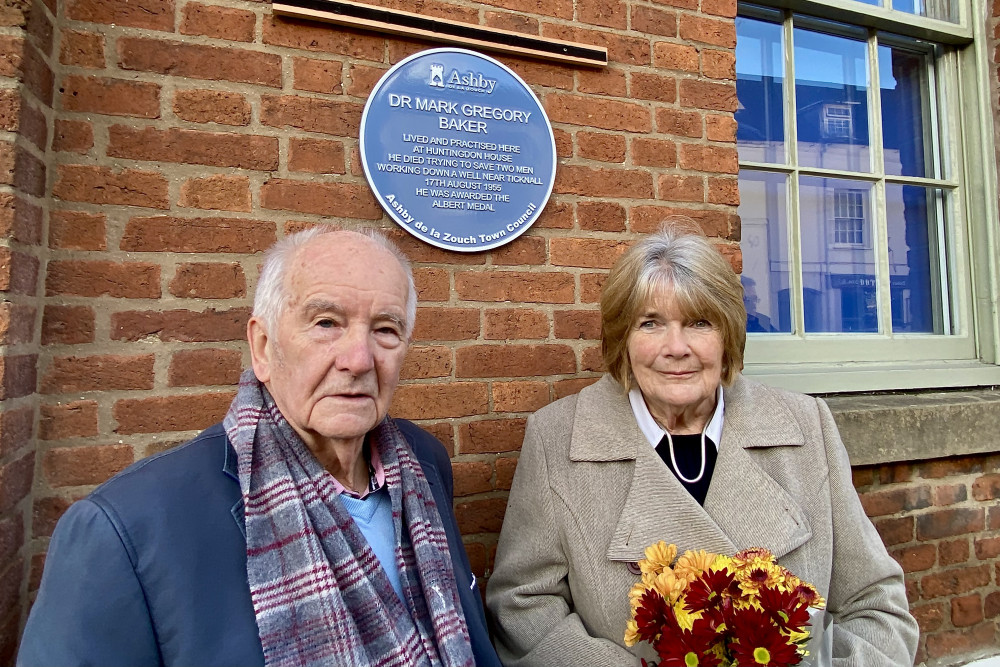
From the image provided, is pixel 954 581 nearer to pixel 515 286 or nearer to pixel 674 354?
pixel 674 354

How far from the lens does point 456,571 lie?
1565mm

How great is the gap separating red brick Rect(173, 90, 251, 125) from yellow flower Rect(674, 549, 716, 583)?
1.64 m

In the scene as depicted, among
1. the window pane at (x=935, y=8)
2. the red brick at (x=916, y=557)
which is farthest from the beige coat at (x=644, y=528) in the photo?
the window pane at (x=935, y=8)

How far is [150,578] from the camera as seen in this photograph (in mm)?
1130

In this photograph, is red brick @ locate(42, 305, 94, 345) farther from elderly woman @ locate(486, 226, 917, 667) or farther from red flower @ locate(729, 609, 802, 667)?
red flower @ locate(729, 609, 802, 667)

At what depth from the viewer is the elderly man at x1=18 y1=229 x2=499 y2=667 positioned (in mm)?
1114

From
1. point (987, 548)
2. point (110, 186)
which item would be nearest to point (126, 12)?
point (110, 186)

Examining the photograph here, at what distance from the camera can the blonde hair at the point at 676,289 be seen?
184 centimetres

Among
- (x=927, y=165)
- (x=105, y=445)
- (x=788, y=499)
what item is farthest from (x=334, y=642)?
(x=927, y=165)

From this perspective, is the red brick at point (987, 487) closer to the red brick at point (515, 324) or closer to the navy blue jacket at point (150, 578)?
the red brick at point (515, 324)

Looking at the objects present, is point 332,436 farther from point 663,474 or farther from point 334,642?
point 663,474

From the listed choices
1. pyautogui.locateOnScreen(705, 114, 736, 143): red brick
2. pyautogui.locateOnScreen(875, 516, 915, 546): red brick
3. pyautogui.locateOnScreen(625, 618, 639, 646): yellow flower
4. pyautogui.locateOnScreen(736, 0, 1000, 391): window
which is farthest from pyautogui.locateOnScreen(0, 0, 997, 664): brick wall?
pyautogui.locateOnScreen(875, 516, 915, 546): red brick

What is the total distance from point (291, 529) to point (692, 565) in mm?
799

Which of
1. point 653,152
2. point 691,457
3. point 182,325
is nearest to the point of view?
point 182,325
